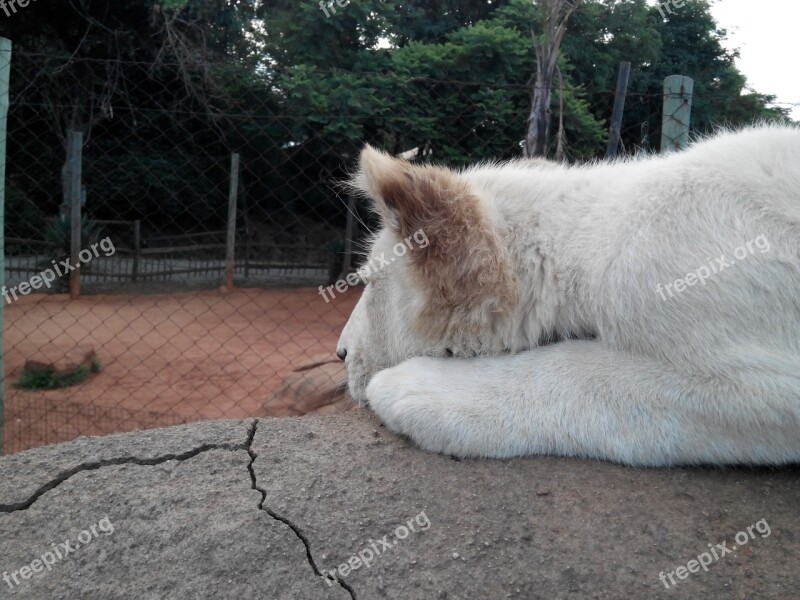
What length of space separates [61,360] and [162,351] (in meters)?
1.82

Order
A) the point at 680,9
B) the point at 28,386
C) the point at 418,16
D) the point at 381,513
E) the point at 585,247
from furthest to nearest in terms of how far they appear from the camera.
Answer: the point at 418,16 < the point at 680,9 < the point at 28,386 < the point at 585,247 < the point at 381,513

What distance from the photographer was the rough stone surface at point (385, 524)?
5.56 ft

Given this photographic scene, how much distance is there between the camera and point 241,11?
1872 cm

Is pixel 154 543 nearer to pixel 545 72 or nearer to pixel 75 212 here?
pixel 545 72

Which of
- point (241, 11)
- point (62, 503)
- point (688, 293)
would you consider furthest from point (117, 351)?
point (241, 11)

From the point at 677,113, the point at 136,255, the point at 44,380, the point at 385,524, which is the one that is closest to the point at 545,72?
the point at 677,113

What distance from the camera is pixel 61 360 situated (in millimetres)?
9656

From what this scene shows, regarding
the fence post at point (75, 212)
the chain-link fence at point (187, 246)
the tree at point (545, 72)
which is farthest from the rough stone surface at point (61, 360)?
the tree at point (545, 72)

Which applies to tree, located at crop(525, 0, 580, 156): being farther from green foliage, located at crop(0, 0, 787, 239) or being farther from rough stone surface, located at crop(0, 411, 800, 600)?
rough stone surface, located at crop(0, 411, 800, 600)

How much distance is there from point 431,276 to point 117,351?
9916 millimetres

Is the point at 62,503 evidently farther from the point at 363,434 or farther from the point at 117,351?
the point at 117,351

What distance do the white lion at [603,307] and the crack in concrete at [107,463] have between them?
0.64 m

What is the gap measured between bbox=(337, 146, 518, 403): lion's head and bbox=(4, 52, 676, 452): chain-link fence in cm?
240

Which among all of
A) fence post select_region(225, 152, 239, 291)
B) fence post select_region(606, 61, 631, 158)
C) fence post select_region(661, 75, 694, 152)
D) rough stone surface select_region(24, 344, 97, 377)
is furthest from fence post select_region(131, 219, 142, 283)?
fence post select_region(661, 75, 694, 152)
